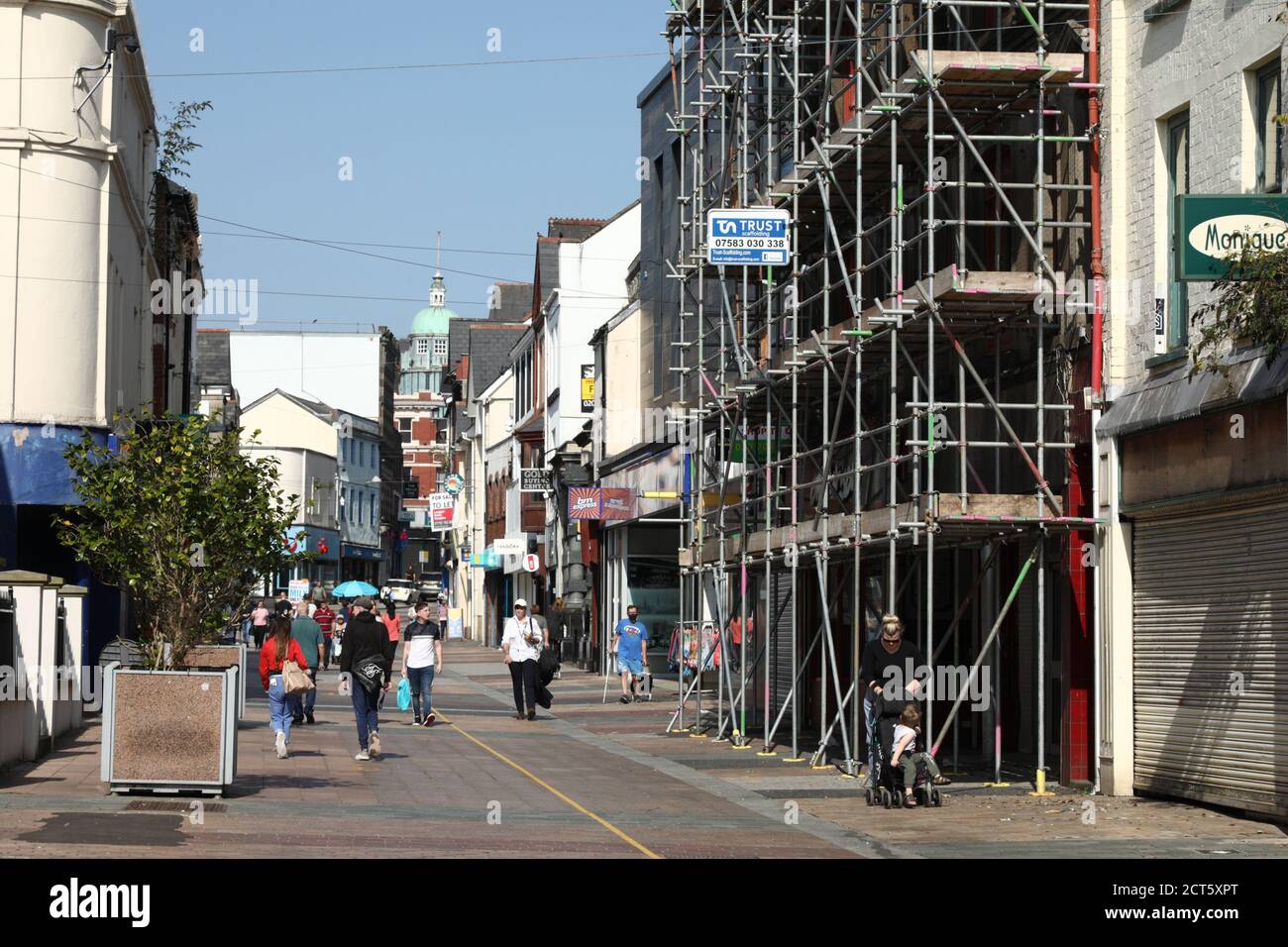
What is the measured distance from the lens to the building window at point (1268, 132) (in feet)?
49.9

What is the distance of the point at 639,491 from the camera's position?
4131 centimetres

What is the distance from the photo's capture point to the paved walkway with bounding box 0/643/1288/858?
43.1 ft

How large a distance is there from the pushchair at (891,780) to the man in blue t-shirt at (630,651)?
16270 millimetres

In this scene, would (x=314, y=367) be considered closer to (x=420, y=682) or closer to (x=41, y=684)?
(x=420, y=682)

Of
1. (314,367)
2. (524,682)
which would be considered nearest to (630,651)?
(524,682)

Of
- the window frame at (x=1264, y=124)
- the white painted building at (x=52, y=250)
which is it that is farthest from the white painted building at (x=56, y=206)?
the window frame at (x=1264, y=124)

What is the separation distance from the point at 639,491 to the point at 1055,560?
72.7 feet

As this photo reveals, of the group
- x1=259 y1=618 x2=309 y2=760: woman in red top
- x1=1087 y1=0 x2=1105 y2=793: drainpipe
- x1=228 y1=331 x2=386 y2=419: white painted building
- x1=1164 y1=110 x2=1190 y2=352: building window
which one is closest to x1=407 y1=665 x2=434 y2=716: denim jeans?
x1=259 y1=618 x2=309 y2=760: woman in red top

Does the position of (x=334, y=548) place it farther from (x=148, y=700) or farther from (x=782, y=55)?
(x=148, y=700)

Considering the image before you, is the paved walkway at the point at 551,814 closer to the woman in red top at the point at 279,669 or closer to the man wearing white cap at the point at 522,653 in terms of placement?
the woman in red top at the point at 279,669

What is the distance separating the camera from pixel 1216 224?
1434cm

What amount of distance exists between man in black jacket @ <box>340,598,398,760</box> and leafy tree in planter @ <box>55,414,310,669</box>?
125cm

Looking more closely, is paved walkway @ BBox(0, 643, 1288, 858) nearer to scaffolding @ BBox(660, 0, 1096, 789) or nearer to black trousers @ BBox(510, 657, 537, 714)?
scaffolding @ BBox(660, 0, 1096, 789)
